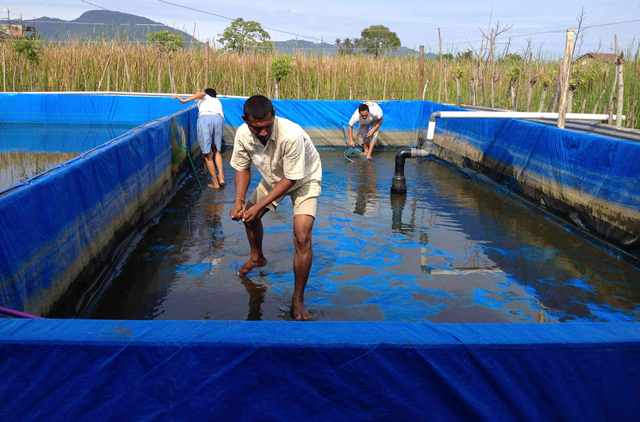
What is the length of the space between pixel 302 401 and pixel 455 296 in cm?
330

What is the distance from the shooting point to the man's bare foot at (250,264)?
567 centimetres

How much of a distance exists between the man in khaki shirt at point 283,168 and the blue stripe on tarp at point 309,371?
2.26 meters

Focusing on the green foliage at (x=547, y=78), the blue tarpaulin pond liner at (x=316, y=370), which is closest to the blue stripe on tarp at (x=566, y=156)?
the blue tarpaulin pond liner at (x=316, y=370)

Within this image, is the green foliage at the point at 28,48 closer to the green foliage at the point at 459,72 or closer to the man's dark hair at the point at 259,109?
the green foliage at the point at 459,72

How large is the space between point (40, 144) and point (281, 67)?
8.69 m

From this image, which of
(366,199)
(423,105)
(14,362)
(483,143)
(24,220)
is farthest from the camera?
(423,105)

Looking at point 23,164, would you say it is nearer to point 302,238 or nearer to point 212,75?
point 302,238

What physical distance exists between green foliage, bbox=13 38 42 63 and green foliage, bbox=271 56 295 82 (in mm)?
8858

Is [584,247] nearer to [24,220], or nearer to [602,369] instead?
[602,369]

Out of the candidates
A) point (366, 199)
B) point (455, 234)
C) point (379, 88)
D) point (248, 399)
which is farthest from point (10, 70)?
point (248, 399)

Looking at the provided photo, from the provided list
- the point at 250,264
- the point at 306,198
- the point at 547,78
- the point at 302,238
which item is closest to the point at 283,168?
the point at 306,198

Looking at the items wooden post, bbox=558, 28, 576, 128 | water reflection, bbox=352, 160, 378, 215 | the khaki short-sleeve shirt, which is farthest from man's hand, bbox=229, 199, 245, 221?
wooden post, bbox=558, 28, 576, 128

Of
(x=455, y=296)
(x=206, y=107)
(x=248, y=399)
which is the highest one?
(x=206, y=107)

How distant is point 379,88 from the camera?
21.9m
